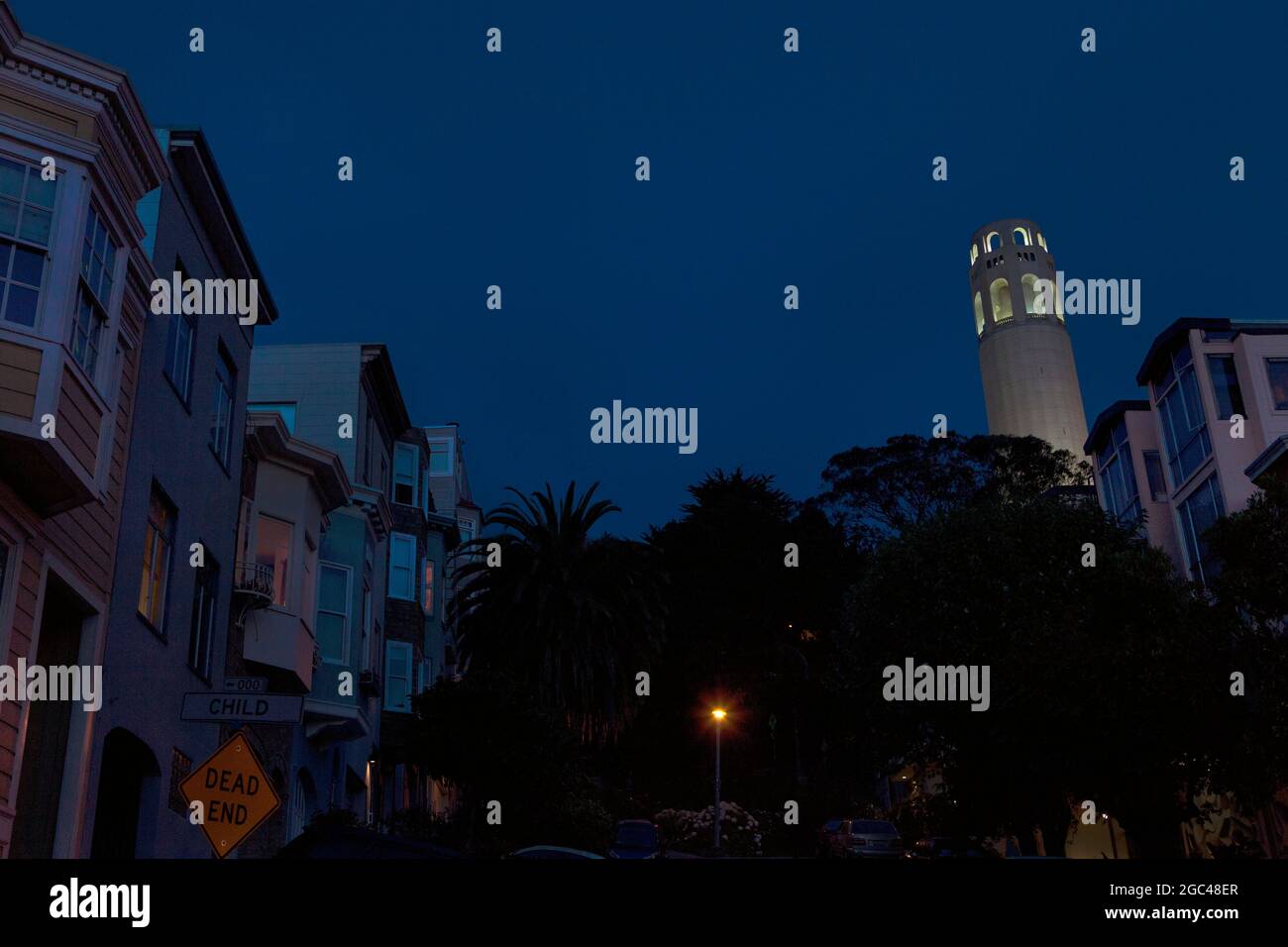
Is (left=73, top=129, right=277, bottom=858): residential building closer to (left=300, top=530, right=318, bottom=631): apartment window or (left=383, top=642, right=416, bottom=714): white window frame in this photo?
(left=300, top=530, right=318, bottom=631): apartment window

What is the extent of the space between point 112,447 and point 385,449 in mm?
23049

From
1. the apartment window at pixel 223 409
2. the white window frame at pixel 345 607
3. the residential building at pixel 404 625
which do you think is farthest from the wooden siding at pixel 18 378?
the residential building at pixel 404 625

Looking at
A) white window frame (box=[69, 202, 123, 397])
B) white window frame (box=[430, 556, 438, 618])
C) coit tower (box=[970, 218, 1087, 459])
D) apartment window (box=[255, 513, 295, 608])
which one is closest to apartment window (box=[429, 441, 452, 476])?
white window frame (box=[430, 556, 438, 618])

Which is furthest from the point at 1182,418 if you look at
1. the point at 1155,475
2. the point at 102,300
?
the point at 102,300

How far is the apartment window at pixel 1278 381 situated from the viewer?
3497 centimetres

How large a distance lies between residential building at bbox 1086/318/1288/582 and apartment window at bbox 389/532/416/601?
2285cm

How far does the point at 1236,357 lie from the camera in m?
36.0

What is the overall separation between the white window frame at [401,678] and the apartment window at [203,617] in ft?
54.9

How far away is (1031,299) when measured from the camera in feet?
391

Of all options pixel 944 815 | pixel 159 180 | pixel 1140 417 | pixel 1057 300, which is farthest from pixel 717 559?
pixel 1057 300

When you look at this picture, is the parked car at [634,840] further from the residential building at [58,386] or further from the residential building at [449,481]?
the residential building at [449,481]

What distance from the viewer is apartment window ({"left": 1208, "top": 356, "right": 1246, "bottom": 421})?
116ft
